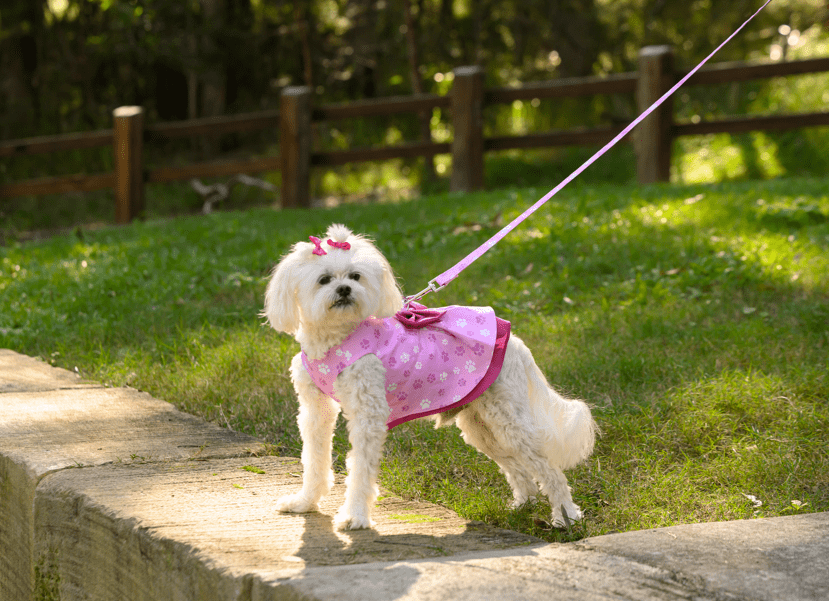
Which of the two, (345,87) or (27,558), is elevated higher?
(345,87)

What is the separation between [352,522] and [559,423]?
812 millimetres

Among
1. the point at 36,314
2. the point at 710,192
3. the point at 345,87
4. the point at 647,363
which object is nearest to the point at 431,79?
the point at 345,87

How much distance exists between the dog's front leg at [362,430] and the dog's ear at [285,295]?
247 millimetres

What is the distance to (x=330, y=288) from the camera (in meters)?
2.60

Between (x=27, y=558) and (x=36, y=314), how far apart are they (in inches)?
119

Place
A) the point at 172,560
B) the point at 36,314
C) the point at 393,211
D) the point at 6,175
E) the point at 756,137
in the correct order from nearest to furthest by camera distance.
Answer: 1. the point at 172,560
2. the point at 36,314
3. the point at 393,211
4. the point at 756,137
5. the point at 6,175

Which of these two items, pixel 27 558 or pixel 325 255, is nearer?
pixel 325 255

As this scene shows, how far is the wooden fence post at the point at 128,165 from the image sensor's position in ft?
36.0

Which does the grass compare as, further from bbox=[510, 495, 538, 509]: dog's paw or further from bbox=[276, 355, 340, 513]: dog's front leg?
bbox=[276, 355, 340, 513]: dog's front leg

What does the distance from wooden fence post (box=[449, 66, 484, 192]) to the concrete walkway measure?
684 centimetres

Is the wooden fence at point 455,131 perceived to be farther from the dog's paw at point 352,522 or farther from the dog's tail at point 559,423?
the dog's paw at point 352,522

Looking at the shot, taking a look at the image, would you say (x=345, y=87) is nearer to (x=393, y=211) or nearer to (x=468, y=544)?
(x=393, y=211)

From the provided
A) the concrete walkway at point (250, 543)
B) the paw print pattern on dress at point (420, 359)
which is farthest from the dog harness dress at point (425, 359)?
the concrete walkway at point (250, 543)

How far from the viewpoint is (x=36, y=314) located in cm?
566
